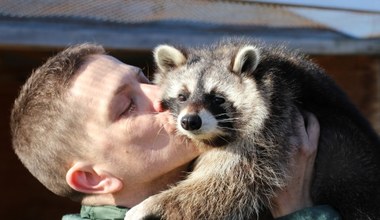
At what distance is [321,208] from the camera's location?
2.72 metres

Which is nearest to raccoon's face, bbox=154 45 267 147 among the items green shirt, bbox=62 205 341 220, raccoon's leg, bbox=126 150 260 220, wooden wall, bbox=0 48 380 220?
raccoon's leg, bbox=126 150 260 220

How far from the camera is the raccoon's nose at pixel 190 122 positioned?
281 centimetres

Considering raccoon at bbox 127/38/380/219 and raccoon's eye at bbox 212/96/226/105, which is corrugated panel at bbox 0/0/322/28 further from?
raccoon's eye at bbox 212/96/226/105

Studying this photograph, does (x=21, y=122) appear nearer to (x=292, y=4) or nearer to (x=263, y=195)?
(x=263, y=195)

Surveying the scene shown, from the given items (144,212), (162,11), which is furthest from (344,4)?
(144,212)

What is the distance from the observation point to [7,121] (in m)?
5.59

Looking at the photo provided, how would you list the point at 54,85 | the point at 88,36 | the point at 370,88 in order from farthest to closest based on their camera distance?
the point at 370,88 → the point at 88,36 → the point at 54,85

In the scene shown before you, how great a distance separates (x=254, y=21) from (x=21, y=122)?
2402 mm

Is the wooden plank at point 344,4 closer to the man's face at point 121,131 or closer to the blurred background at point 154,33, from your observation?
the blurred background at point 154,33

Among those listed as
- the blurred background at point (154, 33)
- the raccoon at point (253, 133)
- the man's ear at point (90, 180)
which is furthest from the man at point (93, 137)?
the blurred background at point (154, 33)

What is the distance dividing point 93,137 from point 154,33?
5.69ft

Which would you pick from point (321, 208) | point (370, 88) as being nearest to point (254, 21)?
point (370, 88)

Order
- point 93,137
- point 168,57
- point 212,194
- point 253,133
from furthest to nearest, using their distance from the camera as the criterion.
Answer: point 168,57
point 253,133
point 212,194
point 93,137

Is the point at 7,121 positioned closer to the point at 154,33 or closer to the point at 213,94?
the point at 154,33
